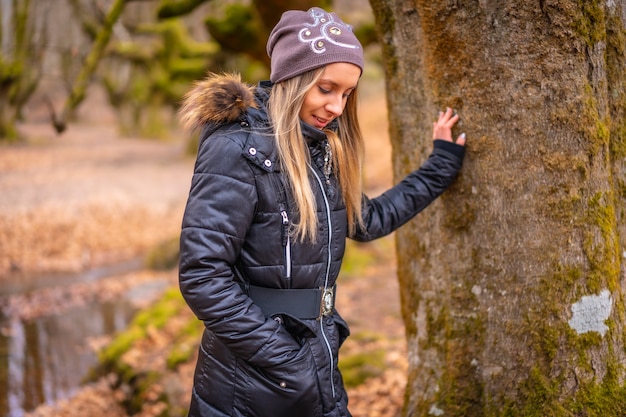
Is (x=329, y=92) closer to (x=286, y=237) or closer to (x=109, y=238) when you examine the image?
(x=286, y=237)

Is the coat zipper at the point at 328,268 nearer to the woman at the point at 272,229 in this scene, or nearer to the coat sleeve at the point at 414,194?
the woman at the point at 272,229

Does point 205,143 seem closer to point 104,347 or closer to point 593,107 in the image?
point 593,107

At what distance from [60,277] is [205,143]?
892cm

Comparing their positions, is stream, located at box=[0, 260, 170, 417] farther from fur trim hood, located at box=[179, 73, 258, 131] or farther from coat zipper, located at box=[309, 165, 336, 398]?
fur trim hood, located at box=[179, 73, 258, 131]

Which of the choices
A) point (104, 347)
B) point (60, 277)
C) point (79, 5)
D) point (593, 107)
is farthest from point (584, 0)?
point (79, 5)

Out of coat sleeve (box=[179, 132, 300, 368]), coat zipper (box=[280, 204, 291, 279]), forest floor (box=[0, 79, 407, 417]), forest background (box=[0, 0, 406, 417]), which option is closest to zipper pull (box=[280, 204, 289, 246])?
coat zipper (box=[280, 204, 291, 279])

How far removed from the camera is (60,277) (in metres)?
10.2

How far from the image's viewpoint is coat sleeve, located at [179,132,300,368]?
2.14 metres

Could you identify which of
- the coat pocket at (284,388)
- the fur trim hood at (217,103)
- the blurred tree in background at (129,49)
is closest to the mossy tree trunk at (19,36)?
the blurred tree in background at (129,49)

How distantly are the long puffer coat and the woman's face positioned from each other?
8 centimetres

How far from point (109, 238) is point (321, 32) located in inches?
412

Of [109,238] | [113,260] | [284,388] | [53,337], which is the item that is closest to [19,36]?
[109,238]

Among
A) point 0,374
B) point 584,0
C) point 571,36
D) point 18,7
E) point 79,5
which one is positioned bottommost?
point 0,374

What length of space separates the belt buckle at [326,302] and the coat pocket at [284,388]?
0.51 ft
